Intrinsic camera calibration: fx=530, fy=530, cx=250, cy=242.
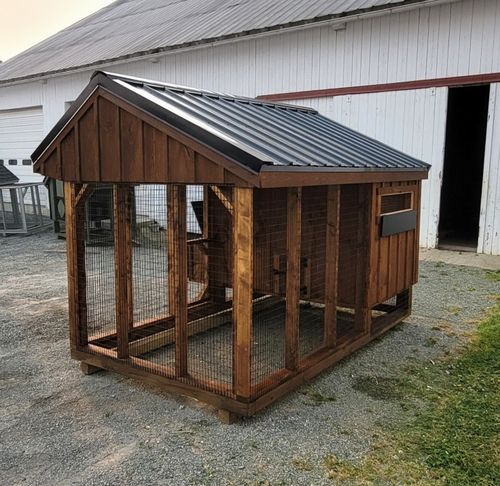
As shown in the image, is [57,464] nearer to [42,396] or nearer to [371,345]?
[42,396]

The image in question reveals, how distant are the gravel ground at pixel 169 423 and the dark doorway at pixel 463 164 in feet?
18.5

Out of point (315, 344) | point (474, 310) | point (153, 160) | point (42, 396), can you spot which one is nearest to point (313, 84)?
point (474, 310)

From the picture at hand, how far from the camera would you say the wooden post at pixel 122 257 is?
3498mm

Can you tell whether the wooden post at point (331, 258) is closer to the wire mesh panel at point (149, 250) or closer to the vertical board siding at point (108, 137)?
the vertical board siding at point (108, 137)

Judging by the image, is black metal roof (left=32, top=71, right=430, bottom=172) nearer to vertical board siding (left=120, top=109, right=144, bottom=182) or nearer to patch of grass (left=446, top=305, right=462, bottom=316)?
vertical board siding (left=120, top=109, right=144, bottom=182)

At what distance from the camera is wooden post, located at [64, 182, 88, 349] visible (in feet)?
12.1

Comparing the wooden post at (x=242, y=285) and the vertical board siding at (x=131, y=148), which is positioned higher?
the vertical board siding at (x=131, y=148)

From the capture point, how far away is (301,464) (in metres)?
2.57

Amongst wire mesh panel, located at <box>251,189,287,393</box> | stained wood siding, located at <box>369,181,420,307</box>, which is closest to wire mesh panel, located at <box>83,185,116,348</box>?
wire mesh panel, located at <box>251,189,287,393</box>

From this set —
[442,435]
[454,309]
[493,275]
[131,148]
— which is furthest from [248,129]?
[493,275]

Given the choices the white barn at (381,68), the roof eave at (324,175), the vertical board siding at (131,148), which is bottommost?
the roof eave at (324,175)

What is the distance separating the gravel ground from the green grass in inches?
5.0

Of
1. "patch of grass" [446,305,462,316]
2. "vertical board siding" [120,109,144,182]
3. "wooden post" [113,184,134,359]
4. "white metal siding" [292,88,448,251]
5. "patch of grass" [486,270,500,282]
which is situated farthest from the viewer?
"white metal siding" [292,88,448,251]

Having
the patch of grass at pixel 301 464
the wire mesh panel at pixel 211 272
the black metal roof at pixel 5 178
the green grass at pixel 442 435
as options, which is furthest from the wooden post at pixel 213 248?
the black metal roof at pixel 5 178
